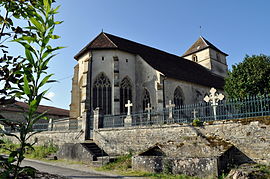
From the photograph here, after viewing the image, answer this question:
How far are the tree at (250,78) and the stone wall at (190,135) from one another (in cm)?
733

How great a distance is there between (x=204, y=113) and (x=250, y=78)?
734 centimetres

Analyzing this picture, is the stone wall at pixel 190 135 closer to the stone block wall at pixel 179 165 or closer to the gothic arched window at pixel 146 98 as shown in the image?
the stone block wall at pixel 179 165

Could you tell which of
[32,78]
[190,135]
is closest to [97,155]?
[190,135]

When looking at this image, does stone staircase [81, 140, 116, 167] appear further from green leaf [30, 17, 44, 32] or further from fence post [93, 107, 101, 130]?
green leaf [30, 17, 44, 32]

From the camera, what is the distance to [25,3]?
5.70 feet

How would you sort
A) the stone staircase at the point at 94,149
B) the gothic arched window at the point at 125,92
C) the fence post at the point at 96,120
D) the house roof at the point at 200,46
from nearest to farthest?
the stone staircase at the point at 94,149 < the fence post at the point at 96,120 < the gothic arched window at the point at 125,92 < the house roof at the point at 200,46

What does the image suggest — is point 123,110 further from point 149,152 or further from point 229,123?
point 229,123

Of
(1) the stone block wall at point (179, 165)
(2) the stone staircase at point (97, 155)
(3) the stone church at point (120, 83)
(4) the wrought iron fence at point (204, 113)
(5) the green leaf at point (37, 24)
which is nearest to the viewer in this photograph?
(5) the green leaf at point (37, 24)

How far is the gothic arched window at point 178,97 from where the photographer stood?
70.4 ft

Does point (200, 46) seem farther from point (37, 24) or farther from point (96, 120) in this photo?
point (37, 24)

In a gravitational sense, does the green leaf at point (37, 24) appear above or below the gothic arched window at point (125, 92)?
below

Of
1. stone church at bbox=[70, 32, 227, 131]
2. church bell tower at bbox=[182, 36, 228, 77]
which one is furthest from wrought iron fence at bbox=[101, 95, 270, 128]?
church bell tower at bbox=[182, 36, 228, 77]

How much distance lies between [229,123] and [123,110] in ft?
40.2

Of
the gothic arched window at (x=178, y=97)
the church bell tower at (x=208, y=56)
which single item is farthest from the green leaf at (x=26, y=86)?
the church bell tower at (x=208, y=56)
